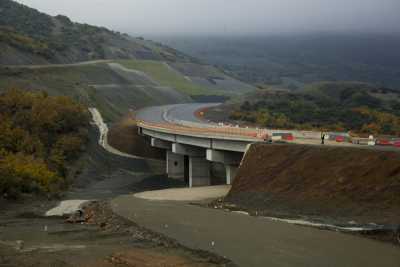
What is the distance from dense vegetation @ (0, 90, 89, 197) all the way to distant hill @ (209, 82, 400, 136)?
2623 cm

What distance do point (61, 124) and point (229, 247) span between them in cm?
5038

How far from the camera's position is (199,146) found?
68375mm

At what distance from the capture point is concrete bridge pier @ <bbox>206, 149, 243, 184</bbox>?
2459 inches

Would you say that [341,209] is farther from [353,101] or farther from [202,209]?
[353,101]

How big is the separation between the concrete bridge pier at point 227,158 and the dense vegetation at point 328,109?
809 inches

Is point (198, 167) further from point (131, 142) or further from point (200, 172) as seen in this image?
point (131, 142)

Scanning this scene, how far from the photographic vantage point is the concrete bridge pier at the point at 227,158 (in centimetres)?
6247

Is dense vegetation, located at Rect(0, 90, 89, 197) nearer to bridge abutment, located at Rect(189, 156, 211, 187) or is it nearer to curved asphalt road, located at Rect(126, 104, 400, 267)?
bridge abutment, located at Rect(189, 156, 211, 187)

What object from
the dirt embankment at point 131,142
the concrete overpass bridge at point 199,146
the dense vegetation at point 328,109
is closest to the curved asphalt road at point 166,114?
the concrete overpass bridge at point 199,146

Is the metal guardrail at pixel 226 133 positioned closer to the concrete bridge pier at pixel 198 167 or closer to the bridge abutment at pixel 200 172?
the concrete bridge pier at pixel 198 167

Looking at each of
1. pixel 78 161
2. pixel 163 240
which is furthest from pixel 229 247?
pixel 78 161

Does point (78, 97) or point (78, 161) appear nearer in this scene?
point (78, 161)

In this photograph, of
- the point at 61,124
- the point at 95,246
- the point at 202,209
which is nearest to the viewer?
the point at 95,246

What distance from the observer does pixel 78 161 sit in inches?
2881
